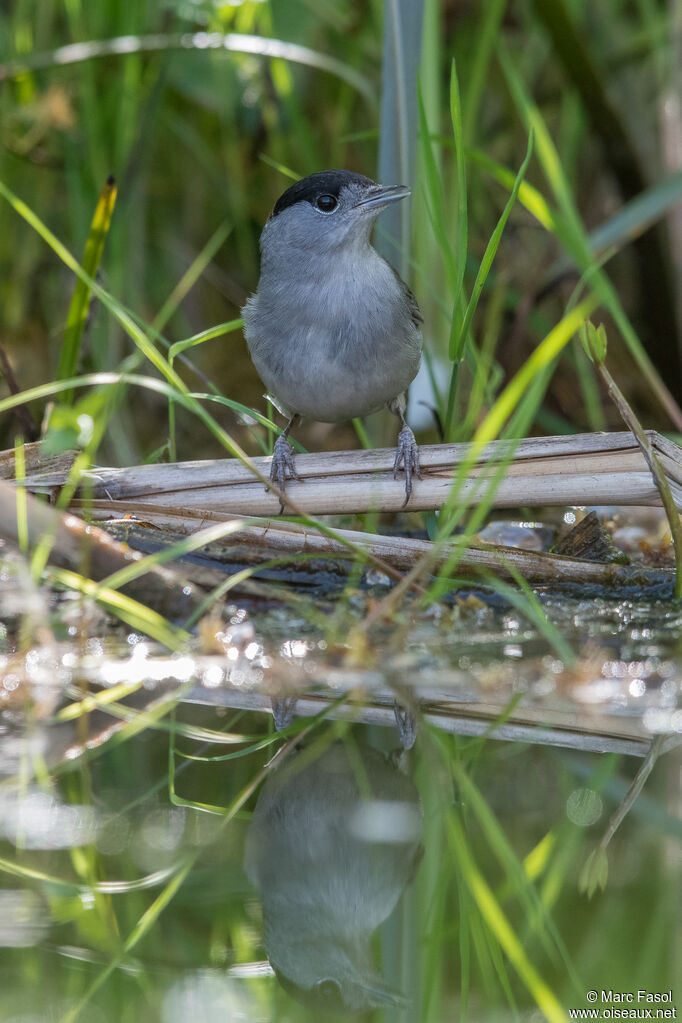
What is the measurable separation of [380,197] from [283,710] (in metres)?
1.79

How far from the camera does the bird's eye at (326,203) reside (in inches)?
133

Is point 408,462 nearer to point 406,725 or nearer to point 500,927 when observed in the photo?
point 406,725

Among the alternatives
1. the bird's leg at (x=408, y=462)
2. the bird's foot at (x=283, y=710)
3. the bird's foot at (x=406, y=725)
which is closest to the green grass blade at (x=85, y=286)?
the bird's leg at (x=408, y=462)

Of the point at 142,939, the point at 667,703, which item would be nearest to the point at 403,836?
the point at 142,939

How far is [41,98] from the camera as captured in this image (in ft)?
14.8

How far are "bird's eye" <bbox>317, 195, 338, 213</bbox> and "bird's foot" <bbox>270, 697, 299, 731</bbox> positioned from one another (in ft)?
6.04

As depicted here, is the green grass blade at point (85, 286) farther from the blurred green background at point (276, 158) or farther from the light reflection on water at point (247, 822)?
the light reflection on water at point (247, 822)

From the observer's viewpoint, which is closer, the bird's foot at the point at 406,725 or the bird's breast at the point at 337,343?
the bird's foot at the point at 406,725

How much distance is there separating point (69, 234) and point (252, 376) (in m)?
1.06

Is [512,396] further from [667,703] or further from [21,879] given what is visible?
[21,879]

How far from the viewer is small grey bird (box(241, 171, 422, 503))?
123 inches

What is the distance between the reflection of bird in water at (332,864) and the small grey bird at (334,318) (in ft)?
4.43

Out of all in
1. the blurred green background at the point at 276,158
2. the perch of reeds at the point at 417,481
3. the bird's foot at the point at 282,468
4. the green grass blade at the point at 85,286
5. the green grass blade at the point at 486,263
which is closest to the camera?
the green grass blade at the point at 486,263

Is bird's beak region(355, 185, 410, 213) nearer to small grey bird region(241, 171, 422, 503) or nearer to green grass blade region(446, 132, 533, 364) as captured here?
small grey bird region(241, 171, 422, 503)
